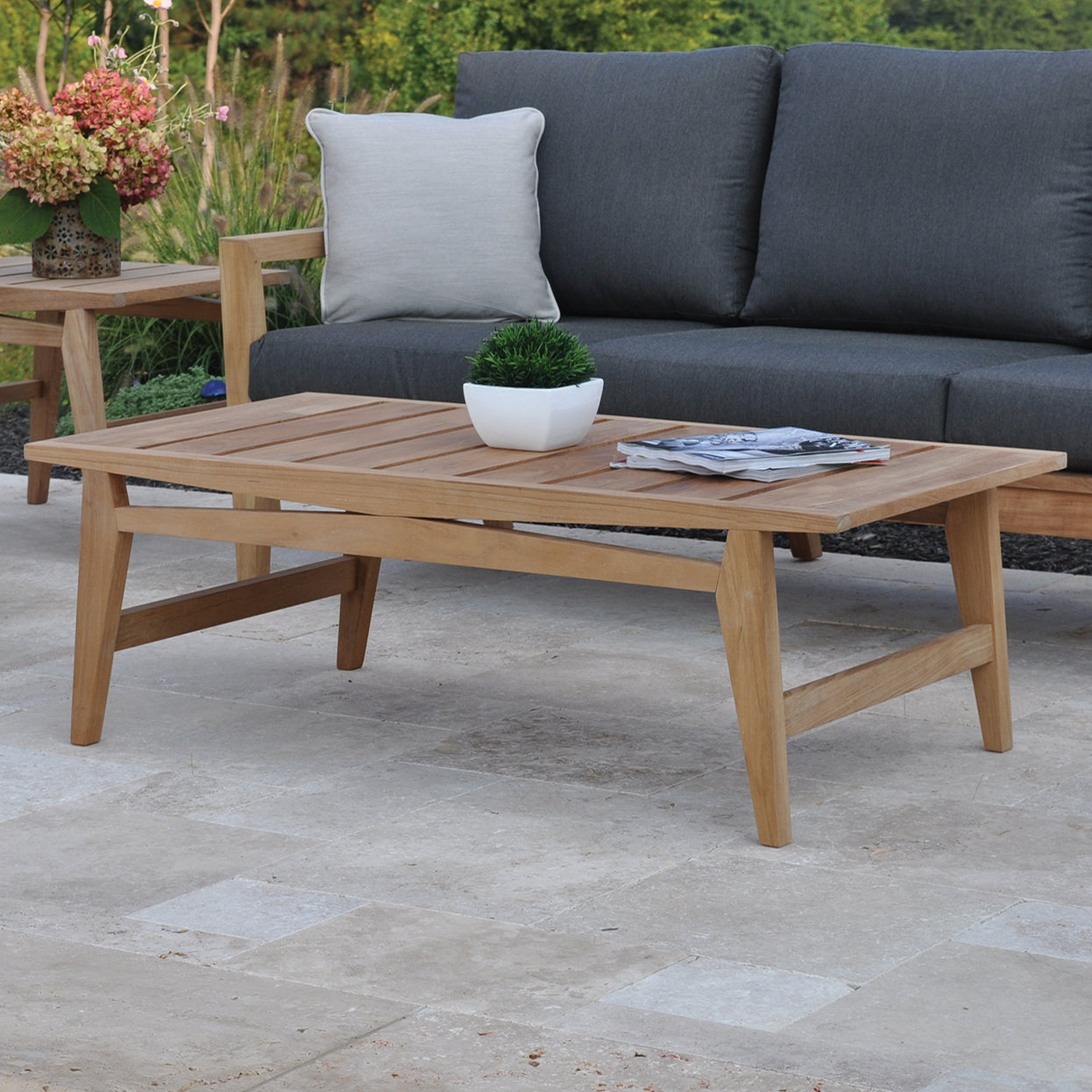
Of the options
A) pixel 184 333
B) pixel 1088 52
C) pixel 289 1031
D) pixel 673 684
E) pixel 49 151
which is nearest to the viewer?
pixel 289 1031

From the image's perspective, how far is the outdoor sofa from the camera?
353cm

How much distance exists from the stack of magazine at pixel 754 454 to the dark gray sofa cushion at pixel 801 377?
767 mm

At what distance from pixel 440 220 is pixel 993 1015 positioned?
2.55 metres

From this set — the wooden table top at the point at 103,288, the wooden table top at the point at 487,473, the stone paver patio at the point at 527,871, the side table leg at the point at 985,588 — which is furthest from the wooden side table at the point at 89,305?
the side table leg at the point at 985,588

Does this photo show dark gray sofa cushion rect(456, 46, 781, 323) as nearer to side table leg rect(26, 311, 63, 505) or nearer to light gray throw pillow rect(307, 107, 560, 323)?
light gray throw pillow rect(307, 107, 560, 323)

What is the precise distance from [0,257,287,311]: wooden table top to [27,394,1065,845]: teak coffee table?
3.30 ft

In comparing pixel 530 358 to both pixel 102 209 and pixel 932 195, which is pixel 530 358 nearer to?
pixel 932 195

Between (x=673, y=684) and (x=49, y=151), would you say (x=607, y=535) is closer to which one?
(x=673, y=684)

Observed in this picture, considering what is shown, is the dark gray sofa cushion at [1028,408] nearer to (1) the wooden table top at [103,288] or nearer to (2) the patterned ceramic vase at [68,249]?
(1) the wooden table top at [103,288]

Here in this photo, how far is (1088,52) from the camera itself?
12.3ft

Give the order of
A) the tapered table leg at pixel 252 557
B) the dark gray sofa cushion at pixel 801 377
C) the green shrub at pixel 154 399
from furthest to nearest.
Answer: the green shrub at pixel 154 399 → the tapered table leg at pixel 252 557 → the dark gray sofa cushion at pixel 801 377

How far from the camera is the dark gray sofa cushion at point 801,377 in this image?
3.33m

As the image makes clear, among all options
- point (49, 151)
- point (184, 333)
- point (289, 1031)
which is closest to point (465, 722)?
point (289, 1031)

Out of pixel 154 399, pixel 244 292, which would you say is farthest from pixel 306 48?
pixel 244 292
